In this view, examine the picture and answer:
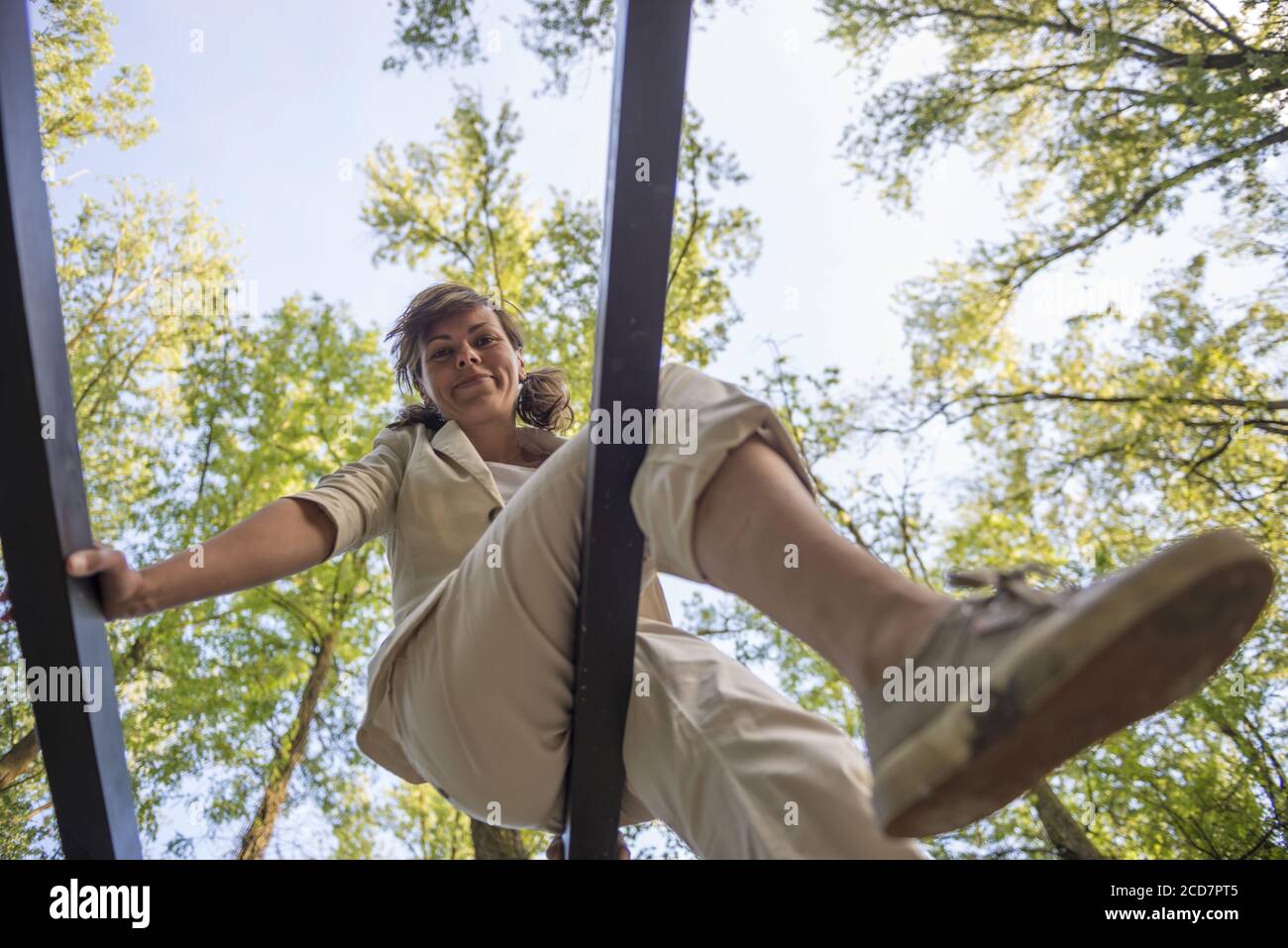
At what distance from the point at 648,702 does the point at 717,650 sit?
155mm

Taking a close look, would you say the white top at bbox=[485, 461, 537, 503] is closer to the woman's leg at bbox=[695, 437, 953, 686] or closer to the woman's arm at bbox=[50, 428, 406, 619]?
the woman's arm at bbox=[50, 428, 406, 619]

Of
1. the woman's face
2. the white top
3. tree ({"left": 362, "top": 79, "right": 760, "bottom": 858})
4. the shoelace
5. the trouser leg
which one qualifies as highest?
tree ({"left": 362, "top": 79, "right": 760, "bottom": 858})

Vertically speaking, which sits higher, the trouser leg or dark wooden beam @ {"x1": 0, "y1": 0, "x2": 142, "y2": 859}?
dark wooden beam @ {"x1": 0, "y1": 0, "x2": 142, "y2": 859}

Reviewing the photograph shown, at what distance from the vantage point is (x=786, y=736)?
1092 mm

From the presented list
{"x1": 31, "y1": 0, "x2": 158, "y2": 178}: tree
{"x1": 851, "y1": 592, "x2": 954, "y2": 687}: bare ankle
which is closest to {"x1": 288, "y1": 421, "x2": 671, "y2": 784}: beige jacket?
{"x1": 851, "y1": 592, "x2": 954, "y2": 687}: bare ankle

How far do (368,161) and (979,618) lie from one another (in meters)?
5.46

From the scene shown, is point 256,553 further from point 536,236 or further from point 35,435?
point 536,236

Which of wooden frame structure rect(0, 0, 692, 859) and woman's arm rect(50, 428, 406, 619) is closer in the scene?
wooden frame structure rect(0, 0, 692, 859)

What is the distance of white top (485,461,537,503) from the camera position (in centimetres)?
175

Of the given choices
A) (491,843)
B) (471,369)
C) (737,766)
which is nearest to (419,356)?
(471,369)

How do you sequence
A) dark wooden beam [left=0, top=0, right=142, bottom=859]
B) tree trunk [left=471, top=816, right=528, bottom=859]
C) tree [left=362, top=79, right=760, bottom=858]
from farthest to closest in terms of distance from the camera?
tree [left=362, top=79, right=760, bottom=858]
tree trunk [left=471, top=816, right=528, bottom=859]
dark wooden beam [left=0, top=0, right=142, bottom=859]

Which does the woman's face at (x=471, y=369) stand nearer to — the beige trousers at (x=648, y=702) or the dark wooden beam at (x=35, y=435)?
the beige trousers at (x=648, y=702)

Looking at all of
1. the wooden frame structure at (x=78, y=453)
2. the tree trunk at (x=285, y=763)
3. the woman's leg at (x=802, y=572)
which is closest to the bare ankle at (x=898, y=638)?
the woman's leg at (x=802, y=572)

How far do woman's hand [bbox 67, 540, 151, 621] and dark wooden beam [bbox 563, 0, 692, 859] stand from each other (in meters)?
0.62
